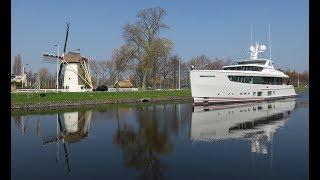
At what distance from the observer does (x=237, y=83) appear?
5238 cm

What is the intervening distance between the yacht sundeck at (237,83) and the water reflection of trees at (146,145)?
22849 millimetres

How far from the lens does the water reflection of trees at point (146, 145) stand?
1353 centimetres


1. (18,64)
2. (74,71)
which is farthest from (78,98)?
(18,64)

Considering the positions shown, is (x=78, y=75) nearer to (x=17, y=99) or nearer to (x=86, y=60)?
(x=86, y=60)

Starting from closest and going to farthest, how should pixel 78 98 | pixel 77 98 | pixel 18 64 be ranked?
pixel 77 98
pixel 78 98
pixel 18 64

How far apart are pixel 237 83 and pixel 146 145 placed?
3628 cm

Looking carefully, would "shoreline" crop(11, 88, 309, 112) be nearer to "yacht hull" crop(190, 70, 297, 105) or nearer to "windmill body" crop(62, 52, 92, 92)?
"windmill body" crop(62, 52, 92, 92)

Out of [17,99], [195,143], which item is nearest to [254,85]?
[17,99]

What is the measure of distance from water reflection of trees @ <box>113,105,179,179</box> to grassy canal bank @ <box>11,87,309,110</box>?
2318cm

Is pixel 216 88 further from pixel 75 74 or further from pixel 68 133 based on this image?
pixel 75 74

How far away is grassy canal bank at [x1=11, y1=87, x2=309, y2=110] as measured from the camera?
154ft

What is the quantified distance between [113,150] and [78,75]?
57824 mm

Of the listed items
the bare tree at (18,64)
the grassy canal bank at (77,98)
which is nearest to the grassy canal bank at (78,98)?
the grassy canal bank at (77,98)

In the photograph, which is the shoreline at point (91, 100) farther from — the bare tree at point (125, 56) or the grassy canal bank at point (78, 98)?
the bare tree at point (125, 56)
